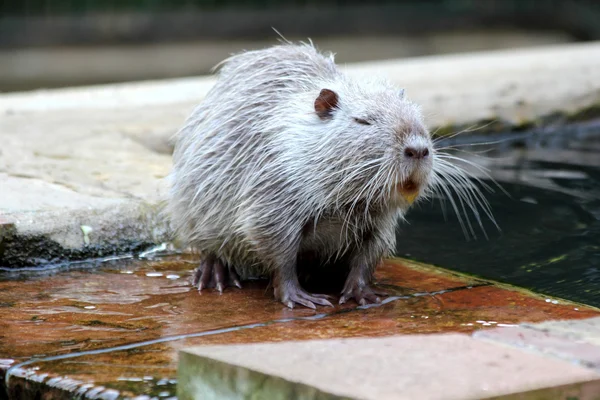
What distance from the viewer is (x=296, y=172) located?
353 centimetres

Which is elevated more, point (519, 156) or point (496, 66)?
point (496, 66)

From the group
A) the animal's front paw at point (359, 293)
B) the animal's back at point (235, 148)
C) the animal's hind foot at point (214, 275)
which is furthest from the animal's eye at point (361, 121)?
the animal's hind foot at point (214, 275)

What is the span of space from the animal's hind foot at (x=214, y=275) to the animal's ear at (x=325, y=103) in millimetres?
716

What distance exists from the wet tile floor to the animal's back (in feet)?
0.71

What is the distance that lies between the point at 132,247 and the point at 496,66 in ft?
14.3

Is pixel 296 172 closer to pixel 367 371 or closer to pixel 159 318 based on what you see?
pixel 159 318

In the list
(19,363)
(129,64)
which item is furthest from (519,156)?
(129,64)

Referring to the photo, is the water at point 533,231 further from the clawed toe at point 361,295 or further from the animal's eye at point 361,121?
the animal's eye at point 361,121

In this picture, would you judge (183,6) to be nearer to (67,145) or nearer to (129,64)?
(129,64)

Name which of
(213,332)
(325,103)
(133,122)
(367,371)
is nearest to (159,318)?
(213,332)

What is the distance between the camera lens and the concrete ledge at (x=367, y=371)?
229 cm

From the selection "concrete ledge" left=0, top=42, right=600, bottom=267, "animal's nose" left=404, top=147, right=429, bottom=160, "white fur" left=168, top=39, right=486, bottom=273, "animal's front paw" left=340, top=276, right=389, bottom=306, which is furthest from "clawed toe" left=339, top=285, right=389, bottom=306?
"concrete ledge" left=0, top=42, right=600, bottom=267

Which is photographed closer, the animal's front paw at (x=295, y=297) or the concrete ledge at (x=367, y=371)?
the concrete ledge at (x=367, y=371)

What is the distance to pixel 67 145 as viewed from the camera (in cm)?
520
